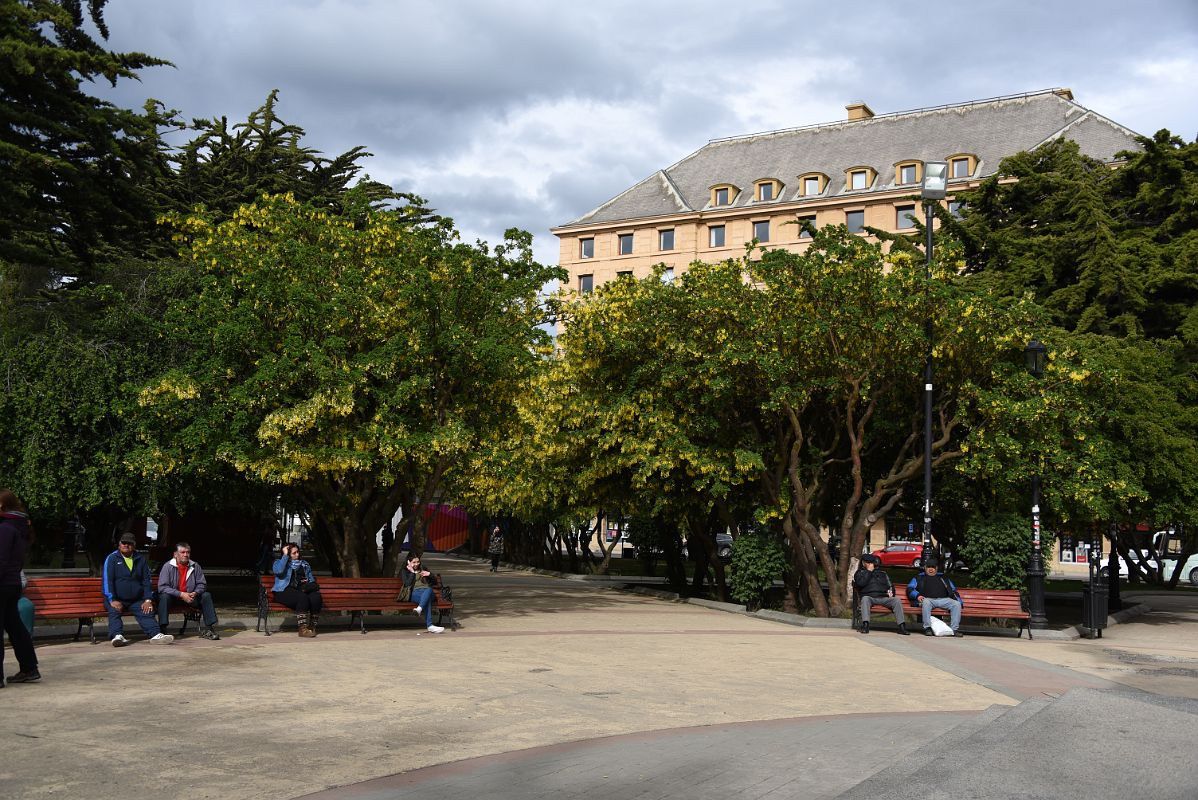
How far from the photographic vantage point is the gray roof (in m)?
66.7

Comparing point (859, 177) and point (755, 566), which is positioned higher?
point (859, 177)

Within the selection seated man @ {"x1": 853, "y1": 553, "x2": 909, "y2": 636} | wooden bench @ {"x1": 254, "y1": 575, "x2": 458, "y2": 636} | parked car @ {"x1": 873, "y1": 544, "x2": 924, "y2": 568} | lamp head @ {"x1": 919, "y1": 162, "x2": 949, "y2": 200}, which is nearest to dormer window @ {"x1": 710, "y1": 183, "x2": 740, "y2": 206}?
parked car @ {"x1": 873, "y1": 544, "x2": 924, "y2": 568}

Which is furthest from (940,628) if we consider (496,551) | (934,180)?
(496,551)

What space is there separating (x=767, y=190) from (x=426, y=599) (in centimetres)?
6140

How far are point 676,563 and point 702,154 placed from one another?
181 feet

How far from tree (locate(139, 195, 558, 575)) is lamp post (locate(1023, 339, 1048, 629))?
30.0 feet

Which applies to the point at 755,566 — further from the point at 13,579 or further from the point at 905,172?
the point at 905,172

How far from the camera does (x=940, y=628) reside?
1978 cm

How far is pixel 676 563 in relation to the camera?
1249 inches

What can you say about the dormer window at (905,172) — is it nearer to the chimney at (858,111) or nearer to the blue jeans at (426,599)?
the chimney at (858,111)

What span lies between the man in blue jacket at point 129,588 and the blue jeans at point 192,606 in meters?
0.23

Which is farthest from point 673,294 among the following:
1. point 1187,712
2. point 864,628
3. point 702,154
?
point 702,154

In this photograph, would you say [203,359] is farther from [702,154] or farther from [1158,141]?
[702,154]

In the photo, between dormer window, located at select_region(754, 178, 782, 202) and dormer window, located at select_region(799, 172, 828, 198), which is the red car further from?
dormer window, located at select_region(754, 178, 782, 202)
